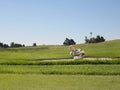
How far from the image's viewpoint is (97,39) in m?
148

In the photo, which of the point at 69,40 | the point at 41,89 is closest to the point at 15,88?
the point at 41,89

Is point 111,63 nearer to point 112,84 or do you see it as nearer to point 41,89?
point 112,84

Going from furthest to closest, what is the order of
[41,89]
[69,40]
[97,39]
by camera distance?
1. [69,40]
2. [97,39]
3. [41,89]

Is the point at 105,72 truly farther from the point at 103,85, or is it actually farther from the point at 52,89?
the point at 52,89

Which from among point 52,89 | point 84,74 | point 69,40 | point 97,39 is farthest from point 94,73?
point 69,40

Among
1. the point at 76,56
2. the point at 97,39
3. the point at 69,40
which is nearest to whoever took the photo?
the point at 76,56

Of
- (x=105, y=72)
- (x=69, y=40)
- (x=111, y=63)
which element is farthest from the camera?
(x=69, y=40)

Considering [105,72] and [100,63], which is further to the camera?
[100,63]

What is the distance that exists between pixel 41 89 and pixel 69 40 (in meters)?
148

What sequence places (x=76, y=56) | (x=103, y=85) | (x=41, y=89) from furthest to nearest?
(x=76, y=56) → (x=103, y=85) → (x=41, y=89)

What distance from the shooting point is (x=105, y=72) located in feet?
77.4

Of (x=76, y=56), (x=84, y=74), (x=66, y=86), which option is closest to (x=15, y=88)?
(x=66, y=86)

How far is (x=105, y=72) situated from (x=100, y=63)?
11841mm

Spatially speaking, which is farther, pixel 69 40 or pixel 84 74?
pixel 69 40
